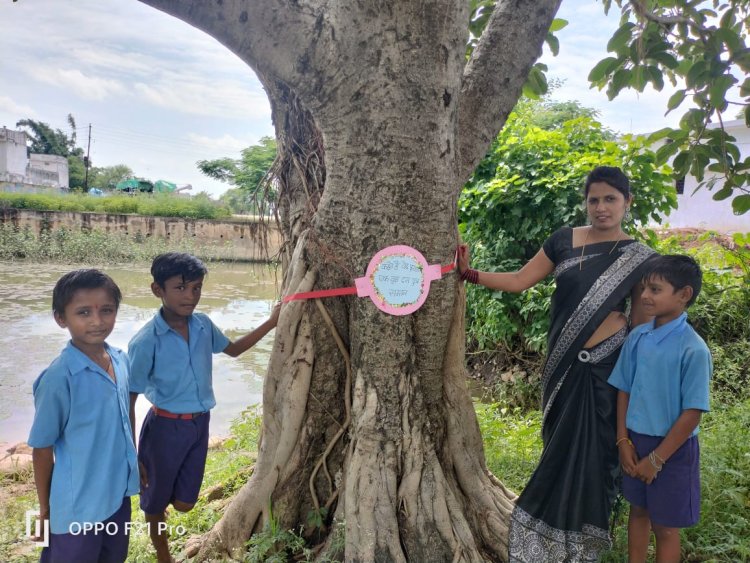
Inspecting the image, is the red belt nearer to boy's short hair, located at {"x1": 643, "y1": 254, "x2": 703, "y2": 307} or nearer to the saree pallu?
the saree pallu

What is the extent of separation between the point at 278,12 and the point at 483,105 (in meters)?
1.08

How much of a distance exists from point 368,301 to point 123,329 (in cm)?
777

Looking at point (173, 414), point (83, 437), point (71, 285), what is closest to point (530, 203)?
point (173, 414)

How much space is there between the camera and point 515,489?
2986mm

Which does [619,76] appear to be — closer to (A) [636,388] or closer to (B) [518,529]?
(A) [636,388]

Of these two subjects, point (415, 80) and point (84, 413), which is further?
point (415, 80)

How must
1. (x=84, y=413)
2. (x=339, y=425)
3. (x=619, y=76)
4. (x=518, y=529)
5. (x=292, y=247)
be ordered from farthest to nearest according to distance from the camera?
(x=619, y=76)
(x=292, y=247)
(x=339, y=425)
(x=518, y=529)
(x=84, y=413)

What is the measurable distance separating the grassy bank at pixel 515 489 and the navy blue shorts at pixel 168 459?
12.3 inches

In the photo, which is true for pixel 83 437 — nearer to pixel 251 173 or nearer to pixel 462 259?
pixel 462 259

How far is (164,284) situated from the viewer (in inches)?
86.5

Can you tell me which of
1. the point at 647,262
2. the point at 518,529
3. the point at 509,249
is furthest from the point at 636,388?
the point at 509,249

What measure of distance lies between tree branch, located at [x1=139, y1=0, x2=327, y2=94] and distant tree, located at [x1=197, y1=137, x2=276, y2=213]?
2.86 ft

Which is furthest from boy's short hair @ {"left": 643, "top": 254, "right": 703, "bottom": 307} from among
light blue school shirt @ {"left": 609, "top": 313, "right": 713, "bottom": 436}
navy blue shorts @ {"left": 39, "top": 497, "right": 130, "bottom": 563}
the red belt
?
navy blue shorts @ {"left": 39, "top": 497, "right": 130, "bottom": 563}

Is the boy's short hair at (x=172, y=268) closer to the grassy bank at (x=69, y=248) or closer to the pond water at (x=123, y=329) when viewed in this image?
the pond water at (x=123, y=329)
